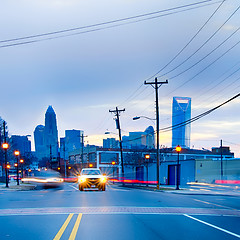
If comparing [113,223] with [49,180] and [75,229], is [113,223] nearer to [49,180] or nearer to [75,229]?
[75,229]

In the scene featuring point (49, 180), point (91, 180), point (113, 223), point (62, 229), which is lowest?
point (49, 180)

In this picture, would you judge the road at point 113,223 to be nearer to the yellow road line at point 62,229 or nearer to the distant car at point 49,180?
the yellow road line at point 62,229

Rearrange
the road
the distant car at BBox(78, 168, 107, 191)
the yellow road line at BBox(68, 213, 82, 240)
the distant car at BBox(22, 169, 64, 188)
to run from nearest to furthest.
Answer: the yellow road line at BBox(68, 213, 82, 240), the road, the distant car at BBox(78, 168, 107, 191), the distant car at BBox(22, 169, 64, 188)

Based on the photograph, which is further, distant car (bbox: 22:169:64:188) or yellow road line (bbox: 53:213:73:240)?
distant car (bbox: 22:169:64:188)

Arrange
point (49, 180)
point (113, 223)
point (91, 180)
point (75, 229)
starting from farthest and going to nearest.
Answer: point (49, 180)
point (91, 180)
point (113, 223)
point (75, 229)

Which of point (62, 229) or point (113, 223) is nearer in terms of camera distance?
point (62, 229)

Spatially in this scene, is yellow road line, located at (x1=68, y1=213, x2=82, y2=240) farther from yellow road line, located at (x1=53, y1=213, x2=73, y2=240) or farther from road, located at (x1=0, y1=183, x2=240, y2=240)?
yellow road line, located at (x1=53, y1=213, x2=73, y2=240)

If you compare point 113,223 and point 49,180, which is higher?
point 113,223

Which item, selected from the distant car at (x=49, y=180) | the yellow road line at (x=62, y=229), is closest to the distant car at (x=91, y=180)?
the distant car at (x=49, y=180)

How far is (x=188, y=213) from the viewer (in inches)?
541

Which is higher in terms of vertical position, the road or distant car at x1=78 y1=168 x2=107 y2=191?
the road

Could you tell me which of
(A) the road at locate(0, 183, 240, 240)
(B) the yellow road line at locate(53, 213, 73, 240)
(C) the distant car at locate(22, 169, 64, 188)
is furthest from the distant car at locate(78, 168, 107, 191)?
(B) the yellow road line at locate(53, 213, 73, 240)

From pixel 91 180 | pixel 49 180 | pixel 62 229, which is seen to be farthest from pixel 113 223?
pixel 49 180

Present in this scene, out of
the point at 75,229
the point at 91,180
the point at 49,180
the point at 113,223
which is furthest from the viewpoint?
the point at 49,180
